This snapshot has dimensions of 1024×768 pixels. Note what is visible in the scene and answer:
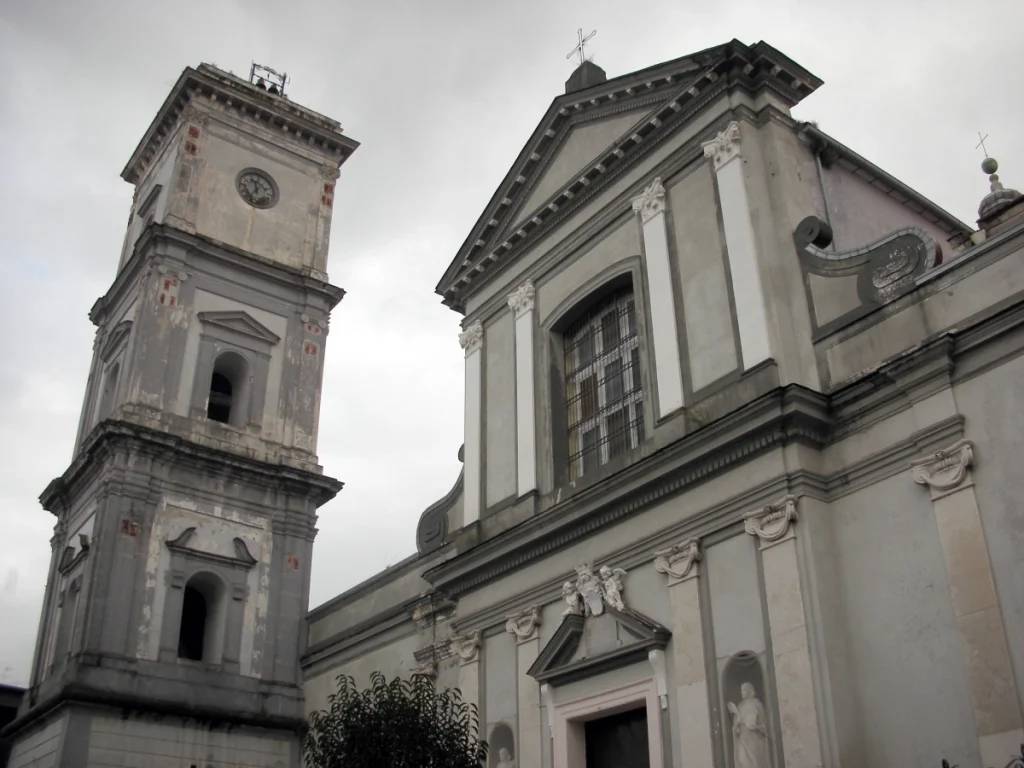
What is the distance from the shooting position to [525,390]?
52.6 feet

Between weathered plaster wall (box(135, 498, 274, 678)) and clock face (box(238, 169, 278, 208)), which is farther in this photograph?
clock face (box(238, 169, 278, 208))

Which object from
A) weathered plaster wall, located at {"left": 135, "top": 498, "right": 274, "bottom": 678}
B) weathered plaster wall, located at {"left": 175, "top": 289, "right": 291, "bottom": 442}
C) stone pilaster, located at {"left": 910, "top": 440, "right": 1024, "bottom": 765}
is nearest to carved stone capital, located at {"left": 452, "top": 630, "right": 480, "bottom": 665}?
stone pilaster, located at {"left": 910, "top": 440, "right": 1024, "bottom": 765}

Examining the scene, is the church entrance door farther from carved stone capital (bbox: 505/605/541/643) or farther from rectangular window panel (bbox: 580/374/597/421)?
rectangular window panel (bbox: 580/374/597/421)

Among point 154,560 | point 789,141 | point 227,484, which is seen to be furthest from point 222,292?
point 789,141

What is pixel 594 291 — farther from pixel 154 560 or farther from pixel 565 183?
pixel 154 560

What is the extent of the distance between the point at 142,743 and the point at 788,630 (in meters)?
13.9

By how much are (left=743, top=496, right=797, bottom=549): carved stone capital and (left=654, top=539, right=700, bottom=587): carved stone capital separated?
2.55 feet

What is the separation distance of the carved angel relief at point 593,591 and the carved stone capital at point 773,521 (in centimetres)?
202

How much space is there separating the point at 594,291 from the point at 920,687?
7.22 m

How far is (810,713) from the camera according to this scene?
402 inches

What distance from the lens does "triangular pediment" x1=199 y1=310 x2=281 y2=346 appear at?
2473cm

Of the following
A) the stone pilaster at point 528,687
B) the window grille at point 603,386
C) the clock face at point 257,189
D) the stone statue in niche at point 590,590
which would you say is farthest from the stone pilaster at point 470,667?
the clock face at point 257,189

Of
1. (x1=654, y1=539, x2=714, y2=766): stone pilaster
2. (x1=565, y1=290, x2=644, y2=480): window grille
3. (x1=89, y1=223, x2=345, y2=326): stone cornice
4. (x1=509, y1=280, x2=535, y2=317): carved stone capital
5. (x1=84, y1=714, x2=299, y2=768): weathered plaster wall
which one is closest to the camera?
(x1=654, y1=539, x2=714, y2=766): stone pilaster

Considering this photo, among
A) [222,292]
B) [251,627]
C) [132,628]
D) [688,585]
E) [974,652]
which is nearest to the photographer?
[974,652]
